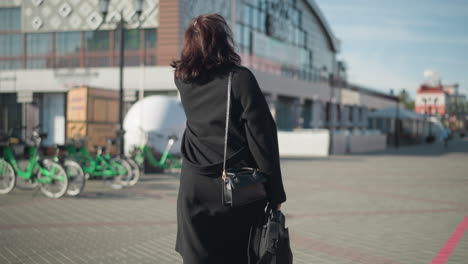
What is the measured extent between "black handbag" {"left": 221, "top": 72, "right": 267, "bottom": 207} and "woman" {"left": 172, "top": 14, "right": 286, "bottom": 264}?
0.14 ft

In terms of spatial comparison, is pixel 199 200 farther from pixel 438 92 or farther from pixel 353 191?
pixel 438 92

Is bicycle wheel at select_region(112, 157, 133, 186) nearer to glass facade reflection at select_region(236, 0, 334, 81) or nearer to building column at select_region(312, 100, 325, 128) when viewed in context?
glass facade reflection at select_region(236, 0, 334, 81)

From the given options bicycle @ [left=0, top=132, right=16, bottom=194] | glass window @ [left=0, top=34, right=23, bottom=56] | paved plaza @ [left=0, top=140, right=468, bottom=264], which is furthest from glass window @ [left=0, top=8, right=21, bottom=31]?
bicycle @ [left=0, top=132, right=16, bottom=194]

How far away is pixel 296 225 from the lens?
273 inches

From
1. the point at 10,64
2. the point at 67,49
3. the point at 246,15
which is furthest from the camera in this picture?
the point at 246,15

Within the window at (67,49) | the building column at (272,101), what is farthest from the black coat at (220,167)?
the building column at (272,101)

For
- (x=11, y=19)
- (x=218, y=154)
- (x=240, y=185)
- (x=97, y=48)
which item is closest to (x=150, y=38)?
(x=97, y=48)

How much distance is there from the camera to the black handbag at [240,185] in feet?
8.05

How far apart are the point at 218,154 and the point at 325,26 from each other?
5384 cm

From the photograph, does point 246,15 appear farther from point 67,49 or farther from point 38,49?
point 38,49

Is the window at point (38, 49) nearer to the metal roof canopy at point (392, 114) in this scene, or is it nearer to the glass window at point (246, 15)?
the glass window at point (246, 15)

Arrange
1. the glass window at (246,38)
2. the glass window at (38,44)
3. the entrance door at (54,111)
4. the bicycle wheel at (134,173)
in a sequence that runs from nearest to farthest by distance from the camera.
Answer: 1. the bicycle wheel at (134,173)
2. the glass window at (38,44)
3. the entrance door at (54,111)
4. the glass window at (246,38)

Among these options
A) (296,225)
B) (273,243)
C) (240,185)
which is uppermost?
(240,185)

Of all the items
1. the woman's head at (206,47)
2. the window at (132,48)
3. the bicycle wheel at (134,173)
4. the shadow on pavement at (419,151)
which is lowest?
the shadow on pavement at (419,151)
